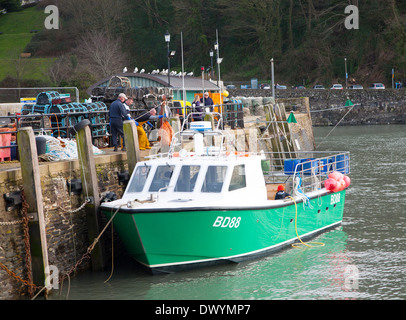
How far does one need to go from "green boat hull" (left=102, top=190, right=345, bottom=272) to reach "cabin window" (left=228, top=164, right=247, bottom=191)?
52 centimetres

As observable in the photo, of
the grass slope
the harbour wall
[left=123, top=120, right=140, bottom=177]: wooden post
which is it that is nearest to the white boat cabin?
[left=123, top=120, right=140, bottom=177]: wooden post

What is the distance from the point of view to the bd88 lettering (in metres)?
11.9

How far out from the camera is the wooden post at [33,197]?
10.9 m

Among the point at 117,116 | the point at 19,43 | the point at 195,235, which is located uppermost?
the point at 19,43

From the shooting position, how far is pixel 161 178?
1264cm

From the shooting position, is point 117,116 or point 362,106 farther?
point 362,106

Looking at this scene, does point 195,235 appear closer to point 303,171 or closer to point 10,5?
point 303,171

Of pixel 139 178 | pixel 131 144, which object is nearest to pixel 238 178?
pixel 139 178

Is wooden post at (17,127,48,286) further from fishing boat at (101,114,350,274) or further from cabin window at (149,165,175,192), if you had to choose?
cabin window at (149,165,175,192)

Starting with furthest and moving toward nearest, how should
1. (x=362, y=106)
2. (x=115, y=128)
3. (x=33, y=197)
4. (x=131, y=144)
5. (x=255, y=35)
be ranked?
(x=255, y=35)
(x=362, y=106)
(x=115, y=128)
(x=131, y=144)
(x=33, y=197)

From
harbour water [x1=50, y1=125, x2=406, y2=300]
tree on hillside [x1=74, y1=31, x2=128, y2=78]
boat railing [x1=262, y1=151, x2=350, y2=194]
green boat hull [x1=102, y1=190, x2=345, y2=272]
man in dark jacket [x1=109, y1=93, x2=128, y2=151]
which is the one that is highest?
→ tree on hillside [x1=74, y1=31, x2=128, y2=78]

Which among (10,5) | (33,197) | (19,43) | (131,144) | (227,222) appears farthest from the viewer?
(10,5)

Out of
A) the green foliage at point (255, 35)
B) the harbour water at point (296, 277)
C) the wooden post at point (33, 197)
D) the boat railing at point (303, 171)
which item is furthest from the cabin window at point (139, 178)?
the green foliage at point (255, 35)

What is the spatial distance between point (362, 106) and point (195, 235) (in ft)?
179
